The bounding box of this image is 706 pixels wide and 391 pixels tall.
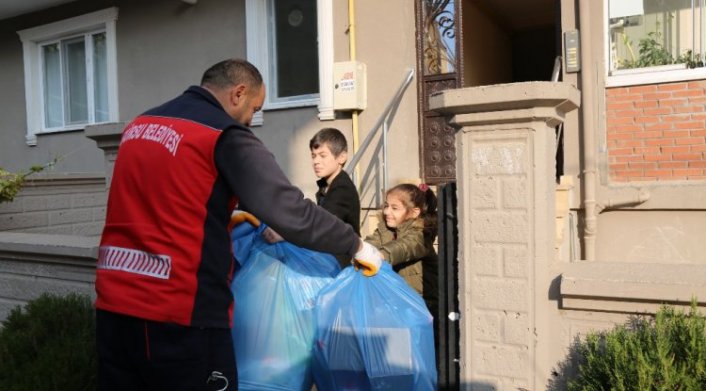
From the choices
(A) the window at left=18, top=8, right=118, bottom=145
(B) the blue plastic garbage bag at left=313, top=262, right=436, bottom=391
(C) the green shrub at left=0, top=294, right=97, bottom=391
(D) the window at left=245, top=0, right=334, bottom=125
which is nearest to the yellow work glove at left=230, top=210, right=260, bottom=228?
(B) the blue plastic garbage bag at left=313, top=262, right=436, bottom=391

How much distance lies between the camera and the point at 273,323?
105 inches

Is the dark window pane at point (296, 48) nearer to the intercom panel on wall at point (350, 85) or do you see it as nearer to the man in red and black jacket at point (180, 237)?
the intercom panel on wall at point (350, 85)

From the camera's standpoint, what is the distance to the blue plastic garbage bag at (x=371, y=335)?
8.66 feet

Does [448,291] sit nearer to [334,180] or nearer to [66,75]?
[334,180]

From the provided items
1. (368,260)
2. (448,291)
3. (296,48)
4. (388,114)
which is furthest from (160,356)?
(296,48)

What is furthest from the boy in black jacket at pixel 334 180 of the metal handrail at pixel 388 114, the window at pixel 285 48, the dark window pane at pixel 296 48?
the dark window pane at pixel 296 48

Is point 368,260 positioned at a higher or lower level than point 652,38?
lower

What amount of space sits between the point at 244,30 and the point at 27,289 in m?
4.14

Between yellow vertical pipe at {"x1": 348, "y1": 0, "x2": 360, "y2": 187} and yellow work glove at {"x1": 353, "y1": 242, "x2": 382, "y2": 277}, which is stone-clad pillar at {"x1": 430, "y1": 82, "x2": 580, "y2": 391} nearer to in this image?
yellow work glove at {"x1": 353, "y1": 242, "x2": 382, "y2": 277}

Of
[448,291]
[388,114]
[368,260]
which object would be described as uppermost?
[388,114]

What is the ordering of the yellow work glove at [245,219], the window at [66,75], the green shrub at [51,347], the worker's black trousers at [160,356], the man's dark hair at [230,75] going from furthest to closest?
1. the window at [66,75]
2. the green shrub at [51,347]
3. the yellow work glove at [245,219]
4. the man's dark hair at [230,75]
5. the worker's black trousers at [160,356]

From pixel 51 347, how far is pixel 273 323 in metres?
1.35

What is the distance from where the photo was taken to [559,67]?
5.66 metres

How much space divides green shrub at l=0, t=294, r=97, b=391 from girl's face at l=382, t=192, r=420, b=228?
1.59m
